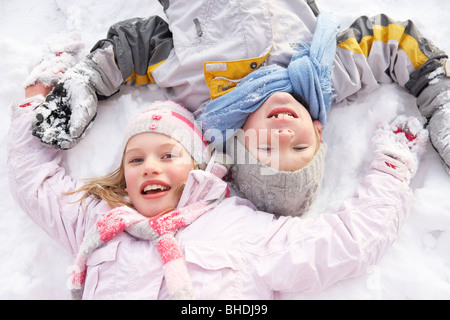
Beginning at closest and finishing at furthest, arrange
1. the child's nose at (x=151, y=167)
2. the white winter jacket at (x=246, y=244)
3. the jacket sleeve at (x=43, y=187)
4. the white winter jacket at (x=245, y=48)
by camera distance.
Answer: the white winter jacket at (x=246, y=244), the child's nose at (x=151, y=167), the jacket sleeve at (x=43, y=187), the white winter jacket at (x=245, y=48)

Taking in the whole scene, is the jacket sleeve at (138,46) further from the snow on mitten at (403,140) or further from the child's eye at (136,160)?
the snow on mitten at (403,140)

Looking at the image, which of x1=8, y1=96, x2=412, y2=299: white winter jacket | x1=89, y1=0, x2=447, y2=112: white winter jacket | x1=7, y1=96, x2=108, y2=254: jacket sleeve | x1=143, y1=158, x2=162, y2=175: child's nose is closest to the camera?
x1=8, y1=96, x2=412, y2=299: white winter jacket

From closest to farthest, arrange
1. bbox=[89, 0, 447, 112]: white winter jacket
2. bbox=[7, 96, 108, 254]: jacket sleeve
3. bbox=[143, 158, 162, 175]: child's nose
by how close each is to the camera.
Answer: bbox=[143, 158, 162, 175]: child's nose
bbox=[7, 96, 108, 254]: jacket sleeve
bbox=[89, 0, 447, 112]: white winter jacket

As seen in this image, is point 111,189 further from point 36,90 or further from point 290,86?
point 290,86

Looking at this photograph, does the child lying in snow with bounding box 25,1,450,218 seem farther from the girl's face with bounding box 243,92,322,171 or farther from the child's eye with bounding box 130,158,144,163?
the child's eye with bounding box 130,158,144,163

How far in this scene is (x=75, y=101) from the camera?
71.0 inches

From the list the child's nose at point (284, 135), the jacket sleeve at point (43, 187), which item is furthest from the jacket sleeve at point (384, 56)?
the jacket sleeve at point (43, 187)

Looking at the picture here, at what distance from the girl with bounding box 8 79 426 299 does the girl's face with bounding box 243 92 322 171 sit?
0.72ft

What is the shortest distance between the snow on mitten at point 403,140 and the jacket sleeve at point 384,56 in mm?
182

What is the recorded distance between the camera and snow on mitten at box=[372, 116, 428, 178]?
169 centimetres

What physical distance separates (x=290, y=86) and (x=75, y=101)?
0.96 meters

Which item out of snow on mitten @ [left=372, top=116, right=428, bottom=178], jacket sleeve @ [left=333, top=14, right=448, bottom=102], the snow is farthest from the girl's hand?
snow on mitten @ [left=372, top=116, right=428, bottom=178]

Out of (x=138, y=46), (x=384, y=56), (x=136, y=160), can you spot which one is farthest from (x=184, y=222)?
(x=384, y=56)

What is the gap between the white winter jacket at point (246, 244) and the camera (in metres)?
1.44
